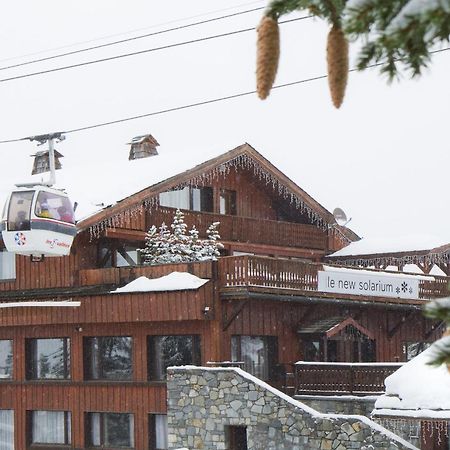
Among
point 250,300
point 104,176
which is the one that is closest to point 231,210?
point 104,176

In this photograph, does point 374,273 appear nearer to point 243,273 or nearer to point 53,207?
point 243,273

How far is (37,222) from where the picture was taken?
2280 cm

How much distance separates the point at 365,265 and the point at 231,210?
5403 mm

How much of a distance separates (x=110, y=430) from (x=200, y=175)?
739 cm

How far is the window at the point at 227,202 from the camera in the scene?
30.2 meters

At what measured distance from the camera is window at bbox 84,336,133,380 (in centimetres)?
2517

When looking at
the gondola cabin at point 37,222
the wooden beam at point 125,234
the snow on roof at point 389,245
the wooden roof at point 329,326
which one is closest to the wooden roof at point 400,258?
the snow on roof at point 389,245

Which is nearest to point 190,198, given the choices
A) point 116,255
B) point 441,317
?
point 116,255

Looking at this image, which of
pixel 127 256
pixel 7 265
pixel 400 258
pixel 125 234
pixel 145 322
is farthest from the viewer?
pixel 400 258

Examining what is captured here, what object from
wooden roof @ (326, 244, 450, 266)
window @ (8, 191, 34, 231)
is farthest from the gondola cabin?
wooden roof @ (326, 244, 450, 266)

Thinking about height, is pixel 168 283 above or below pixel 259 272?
below

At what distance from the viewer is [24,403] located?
1051 inches

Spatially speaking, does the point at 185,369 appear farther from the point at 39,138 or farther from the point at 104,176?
the point at 104,176

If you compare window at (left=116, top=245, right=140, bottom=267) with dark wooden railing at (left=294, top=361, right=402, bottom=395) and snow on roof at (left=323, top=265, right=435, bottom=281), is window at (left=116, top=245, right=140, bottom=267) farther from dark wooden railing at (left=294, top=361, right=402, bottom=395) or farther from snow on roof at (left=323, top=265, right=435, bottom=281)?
dark wooden railing at (left=294, top=361, right=402, bottom=395)
